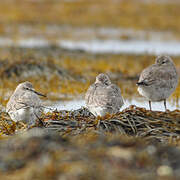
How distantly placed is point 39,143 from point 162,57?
469 cm

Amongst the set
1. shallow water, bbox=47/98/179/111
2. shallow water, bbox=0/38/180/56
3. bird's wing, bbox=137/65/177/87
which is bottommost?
shallow water, bbox=47/98/179/111

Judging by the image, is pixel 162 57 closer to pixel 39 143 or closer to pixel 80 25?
pixel 39 143

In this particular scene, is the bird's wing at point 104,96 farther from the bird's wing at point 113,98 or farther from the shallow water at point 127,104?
the shallow water at point 127,104

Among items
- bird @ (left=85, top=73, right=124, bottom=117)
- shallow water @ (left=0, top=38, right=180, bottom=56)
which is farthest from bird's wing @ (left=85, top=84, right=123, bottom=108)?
shallow water @ (left=0, top=38, right=180, bottom=56)

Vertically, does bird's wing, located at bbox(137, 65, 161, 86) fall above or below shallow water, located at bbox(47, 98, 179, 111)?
above

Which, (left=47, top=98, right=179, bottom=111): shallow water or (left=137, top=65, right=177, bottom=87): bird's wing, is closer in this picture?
(left=137, top=65, right=177, bottom=87): bird's wing

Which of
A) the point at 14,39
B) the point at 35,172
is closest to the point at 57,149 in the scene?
the point at 35,172

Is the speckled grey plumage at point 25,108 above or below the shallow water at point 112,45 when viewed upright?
below

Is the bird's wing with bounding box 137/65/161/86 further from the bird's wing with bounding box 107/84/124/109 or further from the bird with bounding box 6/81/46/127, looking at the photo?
the bird with bounding box 6/81/46/127

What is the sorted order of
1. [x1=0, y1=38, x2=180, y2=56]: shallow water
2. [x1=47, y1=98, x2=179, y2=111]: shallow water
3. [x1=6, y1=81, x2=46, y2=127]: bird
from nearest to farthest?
[x1=6, y1=81, x2=46, y2=127]: bird < [x1=47, y1=98, x2=179, y2=111]: shallow water < [x1=0, y1=38, x2=180, y2=56]: shallow water

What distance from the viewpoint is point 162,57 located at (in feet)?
28.0

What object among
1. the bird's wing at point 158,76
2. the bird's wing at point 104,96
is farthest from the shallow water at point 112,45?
the bird's wing at point 104,96

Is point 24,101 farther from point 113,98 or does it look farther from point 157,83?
point 157,83

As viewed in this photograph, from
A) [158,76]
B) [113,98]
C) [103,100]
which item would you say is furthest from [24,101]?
[158,76]
